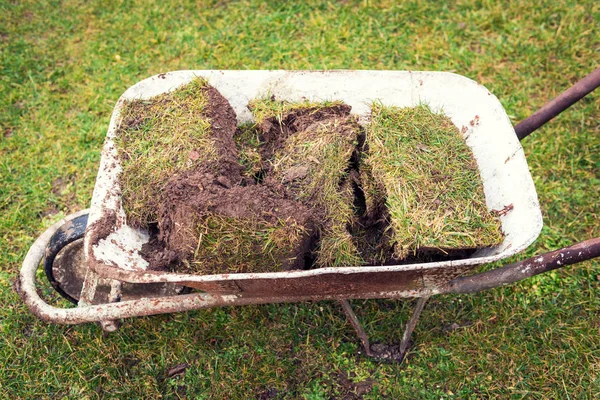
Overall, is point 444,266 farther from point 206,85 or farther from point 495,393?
point 206,85

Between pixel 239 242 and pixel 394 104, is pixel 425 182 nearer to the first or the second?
pixel 394 104

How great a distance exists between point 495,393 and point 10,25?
5.41 m

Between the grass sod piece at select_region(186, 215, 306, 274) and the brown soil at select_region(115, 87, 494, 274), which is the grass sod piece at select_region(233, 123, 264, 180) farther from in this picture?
the grass sod piece at select_region(186, 215, 306, 274)

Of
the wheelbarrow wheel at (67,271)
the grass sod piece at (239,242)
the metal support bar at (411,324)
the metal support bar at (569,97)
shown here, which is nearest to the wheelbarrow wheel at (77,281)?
the wheelbarrow wheel at (67,271)

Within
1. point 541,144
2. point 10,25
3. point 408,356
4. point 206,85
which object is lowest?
point 408,356

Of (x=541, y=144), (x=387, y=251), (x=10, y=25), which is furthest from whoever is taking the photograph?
(x=10, y=25)

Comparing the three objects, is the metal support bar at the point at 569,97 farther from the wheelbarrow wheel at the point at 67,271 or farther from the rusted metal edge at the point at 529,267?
the wheelbarrow wheel at the point at 67,271

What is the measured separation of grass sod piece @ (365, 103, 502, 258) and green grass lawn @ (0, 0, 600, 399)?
966mm

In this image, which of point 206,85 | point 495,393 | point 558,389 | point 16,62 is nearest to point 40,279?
point 206,85

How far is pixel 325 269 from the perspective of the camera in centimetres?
198

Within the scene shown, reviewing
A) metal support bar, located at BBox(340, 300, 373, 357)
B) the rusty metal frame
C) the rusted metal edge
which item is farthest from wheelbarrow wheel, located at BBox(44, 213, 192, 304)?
the rusted metal edge

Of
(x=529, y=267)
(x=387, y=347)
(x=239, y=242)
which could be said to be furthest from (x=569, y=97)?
(x=239, y=242)

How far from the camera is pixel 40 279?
333 centimetres

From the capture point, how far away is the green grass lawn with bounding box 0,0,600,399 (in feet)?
9.46
